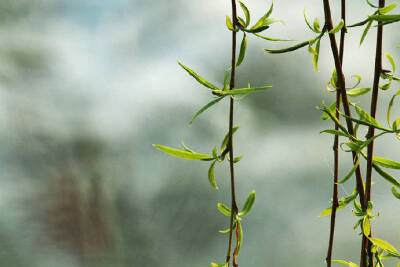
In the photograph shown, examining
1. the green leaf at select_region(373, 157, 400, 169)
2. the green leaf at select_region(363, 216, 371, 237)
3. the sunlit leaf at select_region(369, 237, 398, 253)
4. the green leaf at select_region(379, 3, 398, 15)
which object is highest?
the green leaf at select_region(379, 3, 398, 15)

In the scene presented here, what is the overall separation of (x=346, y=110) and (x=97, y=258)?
24.5 inches

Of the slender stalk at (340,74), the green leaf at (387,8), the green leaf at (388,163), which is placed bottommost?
the green leaf at (388,163)

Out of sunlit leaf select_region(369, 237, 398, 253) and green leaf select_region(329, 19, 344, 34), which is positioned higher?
green leaf select_region(329, 19, 344, 34)

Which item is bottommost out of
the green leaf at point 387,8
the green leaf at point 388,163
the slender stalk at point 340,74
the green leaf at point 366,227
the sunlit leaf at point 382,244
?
the sunlit leaf at point 382,244

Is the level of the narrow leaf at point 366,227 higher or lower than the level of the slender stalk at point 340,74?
lower

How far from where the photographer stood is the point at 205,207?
60 cm

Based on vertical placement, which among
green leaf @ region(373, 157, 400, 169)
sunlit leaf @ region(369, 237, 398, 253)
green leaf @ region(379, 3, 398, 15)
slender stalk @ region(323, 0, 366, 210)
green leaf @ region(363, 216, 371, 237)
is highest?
green leaf @ region(379, 3, 398, 15)

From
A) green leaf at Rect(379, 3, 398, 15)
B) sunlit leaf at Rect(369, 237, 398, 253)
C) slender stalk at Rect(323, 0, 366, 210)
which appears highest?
green leaf at Rect(379, 3, 398, 15)

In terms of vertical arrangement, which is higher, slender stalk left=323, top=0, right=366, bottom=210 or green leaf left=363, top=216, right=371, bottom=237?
slender stalk left=323, top=0, right=366, bottom=210

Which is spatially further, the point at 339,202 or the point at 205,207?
the point at 205,207

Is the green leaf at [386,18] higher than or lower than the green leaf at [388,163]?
higher

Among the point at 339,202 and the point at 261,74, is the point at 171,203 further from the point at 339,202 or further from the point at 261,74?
the point at 339,202

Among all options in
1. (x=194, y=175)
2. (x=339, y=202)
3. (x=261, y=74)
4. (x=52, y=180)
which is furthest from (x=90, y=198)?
(x=339, y=202)

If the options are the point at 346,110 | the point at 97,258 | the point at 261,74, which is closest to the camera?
the point at 346,110
